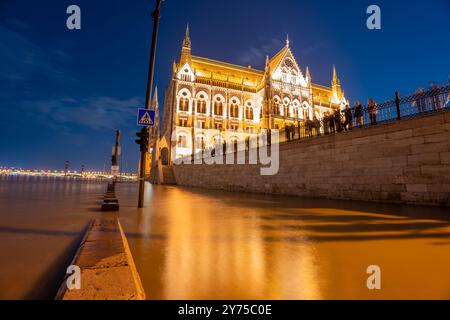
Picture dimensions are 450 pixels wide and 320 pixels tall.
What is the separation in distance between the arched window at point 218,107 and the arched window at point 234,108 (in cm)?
240

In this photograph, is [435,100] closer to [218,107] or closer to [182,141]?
[182,141]

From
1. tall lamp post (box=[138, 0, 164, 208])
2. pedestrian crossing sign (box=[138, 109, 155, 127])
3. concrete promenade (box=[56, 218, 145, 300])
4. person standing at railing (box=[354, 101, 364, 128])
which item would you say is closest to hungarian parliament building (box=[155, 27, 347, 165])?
person standing at railing (box=[354, 101, 364, 128])

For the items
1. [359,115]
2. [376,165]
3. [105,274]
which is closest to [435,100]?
[359,115]

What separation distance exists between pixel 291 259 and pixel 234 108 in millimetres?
49763

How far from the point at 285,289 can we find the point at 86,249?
250cm

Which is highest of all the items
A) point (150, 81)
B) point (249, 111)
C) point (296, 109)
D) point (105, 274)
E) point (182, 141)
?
point (296, 109)

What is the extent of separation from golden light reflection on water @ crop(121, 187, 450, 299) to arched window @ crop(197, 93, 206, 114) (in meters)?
44.7

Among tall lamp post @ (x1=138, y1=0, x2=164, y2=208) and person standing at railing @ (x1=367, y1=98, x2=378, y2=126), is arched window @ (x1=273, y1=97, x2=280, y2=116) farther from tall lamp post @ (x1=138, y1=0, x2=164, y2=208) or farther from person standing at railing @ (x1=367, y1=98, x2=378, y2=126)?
tall lamp post @ (x1=138, y1=0, x2=164, y2=208)

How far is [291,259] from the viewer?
305cm

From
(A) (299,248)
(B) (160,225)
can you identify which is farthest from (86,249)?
(A) (299,248)

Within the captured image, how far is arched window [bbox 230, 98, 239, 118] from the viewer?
167ft

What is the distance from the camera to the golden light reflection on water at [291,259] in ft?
7.18

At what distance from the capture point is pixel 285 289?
221 centimetres
